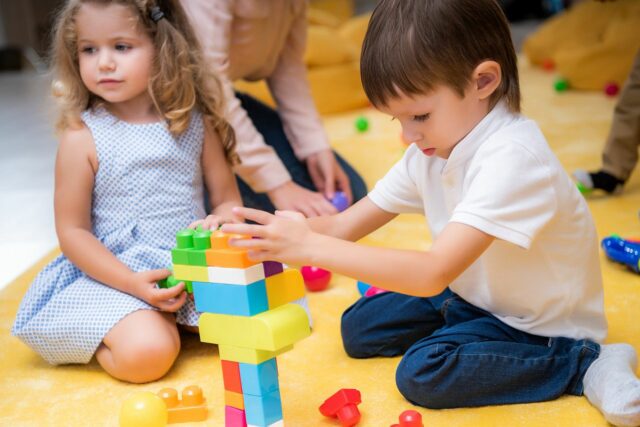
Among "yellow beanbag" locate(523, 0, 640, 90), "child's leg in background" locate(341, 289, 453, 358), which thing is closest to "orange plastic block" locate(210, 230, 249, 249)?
"child's leg in background" locate(341, 289, 453, 358)

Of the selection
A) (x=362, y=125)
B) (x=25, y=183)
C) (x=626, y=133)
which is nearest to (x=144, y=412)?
(x=626, y=133)

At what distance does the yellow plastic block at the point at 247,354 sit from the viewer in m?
0.86

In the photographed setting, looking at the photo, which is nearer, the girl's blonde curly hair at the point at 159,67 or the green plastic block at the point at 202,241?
the green plastic block at the point at 202,241

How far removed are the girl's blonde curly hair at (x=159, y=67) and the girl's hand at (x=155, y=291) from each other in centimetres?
27

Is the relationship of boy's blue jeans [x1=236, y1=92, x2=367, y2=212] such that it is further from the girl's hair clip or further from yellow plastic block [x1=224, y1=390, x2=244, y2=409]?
yellow plastic block [x1=224, y1=390, x2=244, y2=409]

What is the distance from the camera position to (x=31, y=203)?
2.29m

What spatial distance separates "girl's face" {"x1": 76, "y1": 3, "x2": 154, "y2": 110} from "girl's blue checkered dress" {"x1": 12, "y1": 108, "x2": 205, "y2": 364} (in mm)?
61

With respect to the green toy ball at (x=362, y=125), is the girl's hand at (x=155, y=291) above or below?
above

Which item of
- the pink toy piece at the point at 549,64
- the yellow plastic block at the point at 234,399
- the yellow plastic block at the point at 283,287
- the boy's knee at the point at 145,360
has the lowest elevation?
the pink toy piece at the point at 549,64

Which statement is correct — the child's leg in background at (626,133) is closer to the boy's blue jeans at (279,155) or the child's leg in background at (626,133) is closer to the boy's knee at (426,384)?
the boy's blue jeans at (279,155)

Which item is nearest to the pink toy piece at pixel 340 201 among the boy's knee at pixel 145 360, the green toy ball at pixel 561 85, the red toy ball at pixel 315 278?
the red toy ball at pixel 315 278

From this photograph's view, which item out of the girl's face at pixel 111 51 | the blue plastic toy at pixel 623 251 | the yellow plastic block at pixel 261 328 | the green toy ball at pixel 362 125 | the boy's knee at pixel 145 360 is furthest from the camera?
the green toy ball at pixel 362 125

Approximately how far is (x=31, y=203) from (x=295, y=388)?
1444 mm

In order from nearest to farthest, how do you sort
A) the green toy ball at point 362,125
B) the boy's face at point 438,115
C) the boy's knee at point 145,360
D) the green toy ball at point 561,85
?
the boy's face at point 438,115, the boy's knee at point 145,360, the green toy ball at point 362,125, the green toy ball at point 561,85
